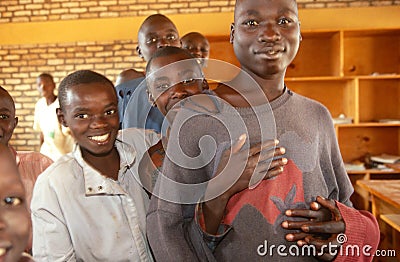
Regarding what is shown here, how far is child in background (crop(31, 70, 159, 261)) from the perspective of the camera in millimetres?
1369

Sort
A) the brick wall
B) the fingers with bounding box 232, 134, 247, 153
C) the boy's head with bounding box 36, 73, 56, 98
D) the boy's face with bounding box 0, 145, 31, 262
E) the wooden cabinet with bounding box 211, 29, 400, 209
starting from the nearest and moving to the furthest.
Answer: the boy's face with bounding box 0, 145, 31, 262
the fingers with bounding box 232, 134, 247, 153
the wooden cabinet with bounding box 211, 29, 400, 209
the boy's head with bounding box 36, 73, 56, 98
the brick wall

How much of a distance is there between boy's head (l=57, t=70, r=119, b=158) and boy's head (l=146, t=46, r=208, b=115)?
263mm

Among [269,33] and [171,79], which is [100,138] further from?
[269,33]

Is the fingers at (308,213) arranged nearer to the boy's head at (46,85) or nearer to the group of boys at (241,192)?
the group of boys at (241,192)

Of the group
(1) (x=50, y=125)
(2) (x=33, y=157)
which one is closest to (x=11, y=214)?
(2) (x=33, y=157)

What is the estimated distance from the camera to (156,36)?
8.87ft

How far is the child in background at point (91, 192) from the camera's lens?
137 centimetres

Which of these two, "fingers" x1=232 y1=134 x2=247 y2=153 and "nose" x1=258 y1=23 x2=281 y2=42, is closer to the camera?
"fingers" x1=232 y1=134 x2=247 y2=153

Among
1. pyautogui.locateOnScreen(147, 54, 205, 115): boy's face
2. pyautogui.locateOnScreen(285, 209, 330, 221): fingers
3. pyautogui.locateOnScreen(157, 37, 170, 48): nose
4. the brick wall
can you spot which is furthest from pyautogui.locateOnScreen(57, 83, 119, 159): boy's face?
the brick wall

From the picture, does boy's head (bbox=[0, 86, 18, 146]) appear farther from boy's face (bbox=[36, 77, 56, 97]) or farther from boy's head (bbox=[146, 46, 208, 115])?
boy's face (bbox=[36, 77, 56, 97])

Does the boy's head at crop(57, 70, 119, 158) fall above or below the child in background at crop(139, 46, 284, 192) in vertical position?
below

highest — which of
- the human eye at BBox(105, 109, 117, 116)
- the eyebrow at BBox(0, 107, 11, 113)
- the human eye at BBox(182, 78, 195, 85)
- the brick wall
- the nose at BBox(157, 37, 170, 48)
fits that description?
the brick wall

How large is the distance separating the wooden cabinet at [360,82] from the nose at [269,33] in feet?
13.0

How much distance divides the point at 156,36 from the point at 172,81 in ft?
3.23
